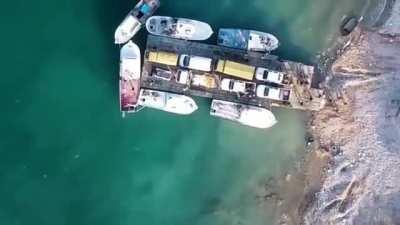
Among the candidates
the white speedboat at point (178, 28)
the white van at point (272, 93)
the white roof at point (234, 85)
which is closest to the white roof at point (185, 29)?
the white speedboat at point (178, 28)

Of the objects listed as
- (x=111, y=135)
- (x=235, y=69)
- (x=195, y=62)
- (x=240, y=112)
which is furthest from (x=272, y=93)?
(x=111, y=135)

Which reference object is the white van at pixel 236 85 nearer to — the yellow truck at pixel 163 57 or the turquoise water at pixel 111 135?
the turquoise water at pixel 111 135

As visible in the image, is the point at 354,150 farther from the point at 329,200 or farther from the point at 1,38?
the point at 1,38

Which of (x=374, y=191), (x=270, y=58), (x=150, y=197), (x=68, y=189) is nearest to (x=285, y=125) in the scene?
(x=270, y=58)

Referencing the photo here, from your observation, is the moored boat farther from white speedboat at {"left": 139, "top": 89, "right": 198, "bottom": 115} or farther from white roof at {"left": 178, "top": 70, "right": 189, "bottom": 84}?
white speedboat at {"left": 139, "top": 89, "right": 198, "bottom": 115}

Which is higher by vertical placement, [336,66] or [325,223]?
[336,66]
